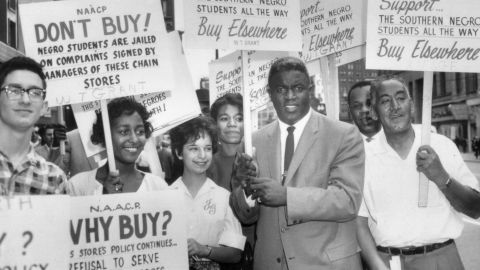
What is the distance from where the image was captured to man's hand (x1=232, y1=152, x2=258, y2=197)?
108 inches

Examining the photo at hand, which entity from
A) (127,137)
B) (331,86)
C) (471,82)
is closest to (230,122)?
(331,86)

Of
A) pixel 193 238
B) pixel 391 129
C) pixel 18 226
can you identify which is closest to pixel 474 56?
pixel 391 129

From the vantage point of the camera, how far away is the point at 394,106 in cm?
291

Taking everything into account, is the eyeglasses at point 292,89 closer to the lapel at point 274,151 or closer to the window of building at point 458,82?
the lapel at point 274,151

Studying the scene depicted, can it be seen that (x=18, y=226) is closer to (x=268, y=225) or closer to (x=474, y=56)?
(x=268, y=225)

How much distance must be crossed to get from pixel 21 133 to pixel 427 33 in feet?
8.37

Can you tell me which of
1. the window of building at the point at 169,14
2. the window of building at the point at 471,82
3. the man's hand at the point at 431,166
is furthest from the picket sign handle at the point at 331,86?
the window of building at the point at 471,82

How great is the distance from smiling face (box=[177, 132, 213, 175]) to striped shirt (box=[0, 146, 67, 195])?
3.50 ft

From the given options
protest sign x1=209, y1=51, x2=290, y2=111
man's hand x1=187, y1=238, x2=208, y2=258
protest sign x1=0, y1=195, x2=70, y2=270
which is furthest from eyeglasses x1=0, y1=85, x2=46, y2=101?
protest sign x1=209, y1=51, x2=290, y2=111

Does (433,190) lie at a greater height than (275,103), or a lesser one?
lesser

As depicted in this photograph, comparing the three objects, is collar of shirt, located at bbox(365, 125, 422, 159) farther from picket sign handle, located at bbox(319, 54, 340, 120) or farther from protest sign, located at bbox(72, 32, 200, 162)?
protest sign, located at bbox(72, 32, 200, 162)

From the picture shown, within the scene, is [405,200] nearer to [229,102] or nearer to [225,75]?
[229,102]

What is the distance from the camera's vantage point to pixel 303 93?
280 cm

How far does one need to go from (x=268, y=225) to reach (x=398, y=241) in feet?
2.51
